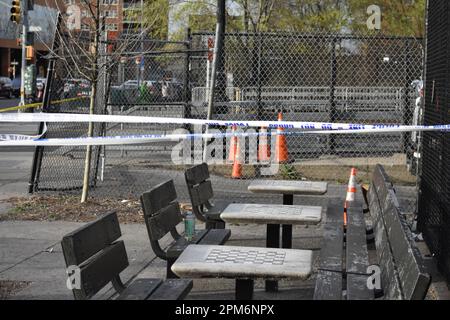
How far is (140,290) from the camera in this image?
470 centimetres

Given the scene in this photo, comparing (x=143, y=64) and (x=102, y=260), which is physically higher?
(x=143, y=64)

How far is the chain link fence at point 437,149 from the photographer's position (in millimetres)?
7273

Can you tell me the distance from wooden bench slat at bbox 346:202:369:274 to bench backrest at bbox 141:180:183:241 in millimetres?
1413

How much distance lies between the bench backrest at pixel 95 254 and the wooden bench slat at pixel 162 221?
0.91 meters

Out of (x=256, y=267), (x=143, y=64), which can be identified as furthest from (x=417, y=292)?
(x=143, y=64)

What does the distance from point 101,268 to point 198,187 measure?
3.20 meters

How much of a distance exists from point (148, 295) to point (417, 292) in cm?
162

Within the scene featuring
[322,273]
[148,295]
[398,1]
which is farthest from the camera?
[398,1]

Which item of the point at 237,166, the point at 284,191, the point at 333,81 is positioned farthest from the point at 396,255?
the point at 333,81

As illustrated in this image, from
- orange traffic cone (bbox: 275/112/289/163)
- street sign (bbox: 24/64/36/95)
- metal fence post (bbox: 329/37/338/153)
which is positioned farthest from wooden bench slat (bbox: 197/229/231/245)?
street sign (bbox: 24/64/36/95)

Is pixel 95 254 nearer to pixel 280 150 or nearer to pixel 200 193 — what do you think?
pixel 200 193

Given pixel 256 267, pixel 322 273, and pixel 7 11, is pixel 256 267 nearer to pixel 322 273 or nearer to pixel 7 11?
pixel 322 273

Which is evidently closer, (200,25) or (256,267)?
(256,267)

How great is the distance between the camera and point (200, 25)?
2827 centimetres
